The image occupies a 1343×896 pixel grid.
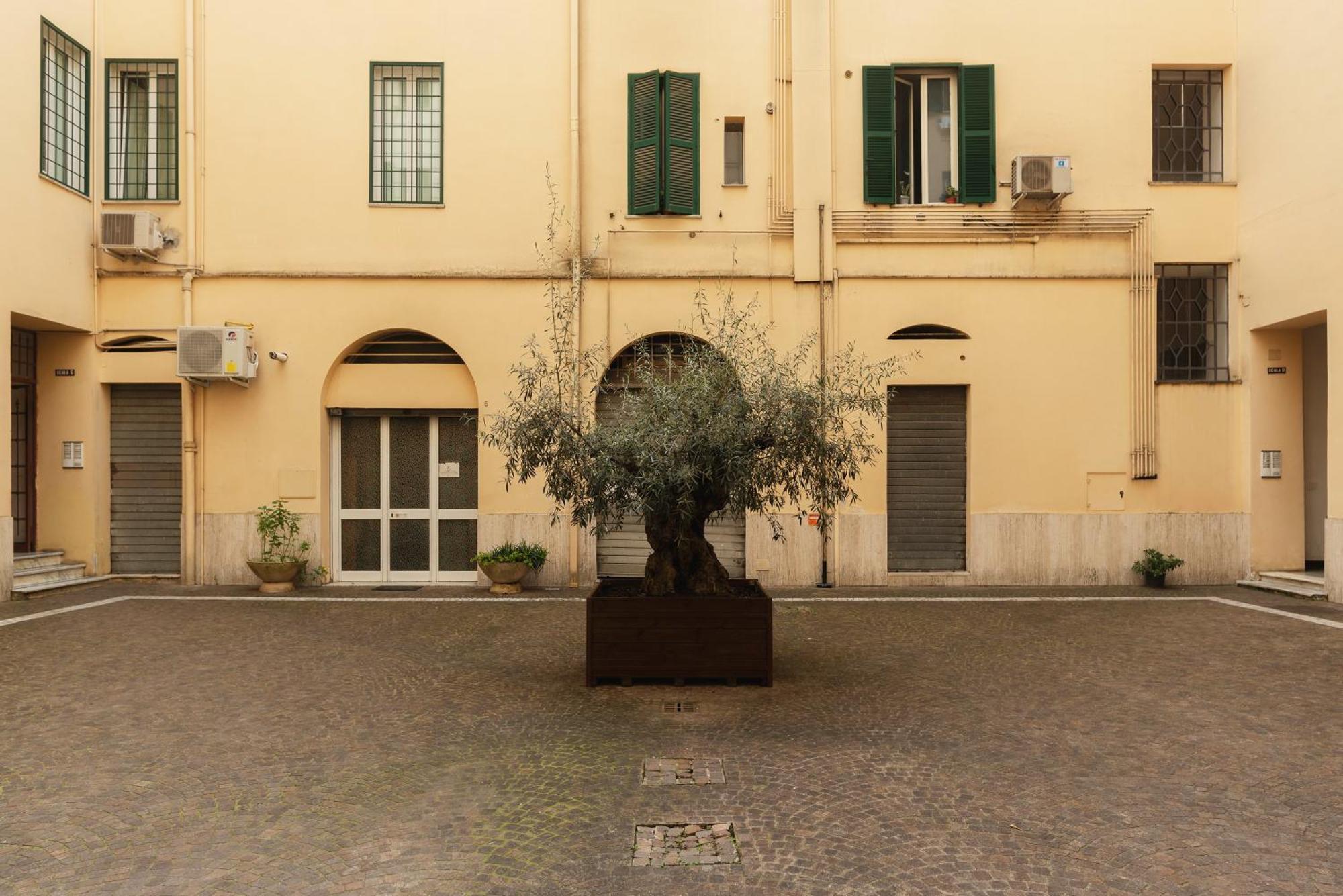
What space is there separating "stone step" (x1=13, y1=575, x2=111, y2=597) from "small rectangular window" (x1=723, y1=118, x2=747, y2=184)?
33.9 feet

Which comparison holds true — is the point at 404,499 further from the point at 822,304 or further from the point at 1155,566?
the point at 1155,566

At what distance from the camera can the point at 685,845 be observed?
375 cm

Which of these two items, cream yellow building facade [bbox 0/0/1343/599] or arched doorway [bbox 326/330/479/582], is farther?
arched doorway [bbox 326/330/479/582]

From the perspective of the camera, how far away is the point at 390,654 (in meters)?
7.27

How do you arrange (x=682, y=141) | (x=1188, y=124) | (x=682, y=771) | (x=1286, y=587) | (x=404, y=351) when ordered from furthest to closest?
(x=1188, y=124), (x=404, y=351), (x=682, y=141), (x=1286, y=587), (x=682, y=771)

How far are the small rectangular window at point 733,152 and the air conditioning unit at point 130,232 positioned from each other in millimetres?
7797

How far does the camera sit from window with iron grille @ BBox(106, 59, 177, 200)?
11.1 meters

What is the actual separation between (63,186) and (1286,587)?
16858 millimetres

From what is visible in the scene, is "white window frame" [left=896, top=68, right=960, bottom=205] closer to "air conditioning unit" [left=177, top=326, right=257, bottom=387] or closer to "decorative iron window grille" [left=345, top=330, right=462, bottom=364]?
"decorative iron window grille" [left=345, top=330, right=462, bottom=364]

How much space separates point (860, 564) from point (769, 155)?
579 cm

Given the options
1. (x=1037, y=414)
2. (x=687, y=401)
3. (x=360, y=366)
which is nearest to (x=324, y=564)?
(x=360, y=366)

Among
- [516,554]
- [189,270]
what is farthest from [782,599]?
[189,270]

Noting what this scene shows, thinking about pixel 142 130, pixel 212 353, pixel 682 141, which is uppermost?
pixel 142 130

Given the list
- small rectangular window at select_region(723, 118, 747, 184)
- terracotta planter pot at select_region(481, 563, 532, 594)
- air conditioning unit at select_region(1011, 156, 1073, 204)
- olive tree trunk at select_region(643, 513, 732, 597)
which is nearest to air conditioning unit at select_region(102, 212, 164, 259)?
terracotta planter pot at select_region(481, 563, 532, 594)
